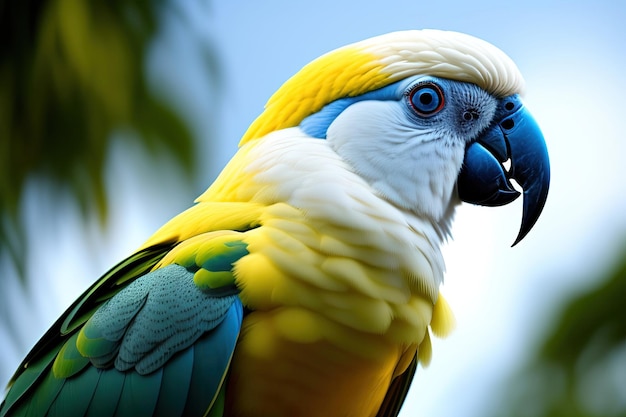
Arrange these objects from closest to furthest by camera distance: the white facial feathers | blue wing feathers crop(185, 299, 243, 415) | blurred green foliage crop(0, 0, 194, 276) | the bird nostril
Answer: blue wing feathers crop(185, 299, 243, 415), the white facial feathers, the bird nostril, blurred green foliage crop(0, 0, 194, 276)

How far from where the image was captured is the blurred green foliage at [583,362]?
16.1 ft

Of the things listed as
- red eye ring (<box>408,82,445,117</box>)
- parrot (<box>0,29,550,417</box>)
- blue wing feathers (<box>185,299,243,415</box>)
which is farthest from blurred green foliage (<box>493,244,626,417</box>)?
blue wing feathers (<box>185,299,243,415</box>)

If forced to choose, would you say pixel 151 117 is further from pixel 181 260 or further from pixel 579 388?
pixel 579 388

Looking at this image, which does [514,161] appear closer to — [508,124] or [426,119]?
[508,124]

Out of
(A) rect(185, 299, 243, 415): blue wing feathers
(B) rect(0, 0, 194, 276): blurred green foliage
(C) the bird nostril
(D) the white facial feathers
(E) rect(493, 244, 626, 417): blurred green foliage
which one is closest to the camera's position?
(A) rect(185, 299, 243, 415): blue wing feathers

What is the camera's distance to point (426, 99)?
167 cm

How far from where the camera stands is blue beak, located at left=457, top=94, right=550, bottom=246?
170 cm

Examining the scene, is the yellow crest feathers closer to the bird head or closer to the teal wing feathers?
the bird head

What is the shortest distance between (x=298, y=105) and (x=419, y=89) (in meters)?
0.28

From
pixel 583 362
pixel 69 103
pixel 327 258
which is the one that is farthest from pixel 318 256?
pixel 583 362

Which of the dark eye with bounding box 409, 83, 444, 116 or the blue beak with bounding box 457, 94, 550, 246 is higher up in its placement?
the dark eye with bounding box 409, 83, 444, 116

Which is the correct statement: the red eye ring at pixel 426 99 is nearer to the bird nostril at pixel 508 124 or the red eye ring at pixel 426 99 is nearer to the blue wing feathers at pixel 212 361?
the bird nostril at pixel 508 124

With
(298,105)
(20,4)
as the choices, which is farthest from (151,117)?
(298,105)

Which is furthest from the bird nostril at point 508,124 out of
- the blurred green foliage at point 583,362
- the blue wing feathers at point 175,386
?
the blurred green foliage at point 583,362
